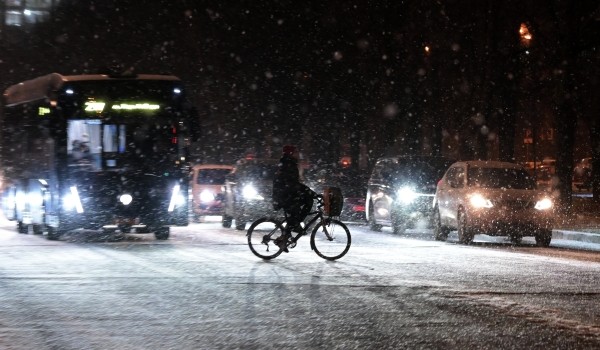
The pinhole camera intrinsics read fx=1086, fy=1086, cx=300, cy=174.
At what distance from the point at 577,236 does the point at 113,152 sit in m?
10.6

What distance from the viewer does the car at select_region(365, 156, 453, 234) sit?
2739 cm

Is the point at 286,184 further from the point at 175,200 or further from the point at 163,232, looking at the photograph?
the point at 163,232

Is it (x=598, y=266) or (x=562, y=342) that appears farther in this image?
(x=598, y=266)

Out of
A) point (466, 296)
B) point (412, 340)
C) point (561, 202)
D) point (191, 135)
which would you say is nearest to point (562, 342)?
point (412, 340)

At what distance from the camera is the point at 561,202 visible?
31.9 m

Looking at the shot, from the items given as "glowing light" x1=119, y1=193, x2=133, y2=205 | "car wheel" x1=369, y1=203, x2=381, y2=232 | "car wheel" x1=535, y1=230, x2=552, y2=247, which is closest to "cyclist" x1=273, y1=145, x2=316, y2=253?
"glowing light" x1=119, y1=193, x2=133, y2=205

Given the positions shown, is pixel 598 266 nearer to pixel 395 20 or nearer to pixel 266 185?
pixel 266 185

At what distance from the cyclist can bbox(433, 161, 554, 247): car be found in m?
6.10

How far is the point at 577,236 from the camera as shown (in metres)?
24.8

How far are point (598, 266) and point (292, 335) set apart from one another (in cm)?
878

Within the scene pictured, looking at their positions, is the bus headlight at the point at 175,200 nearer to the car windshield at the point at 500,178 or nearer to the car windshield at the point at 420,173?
the car windshield at the point at 500,178

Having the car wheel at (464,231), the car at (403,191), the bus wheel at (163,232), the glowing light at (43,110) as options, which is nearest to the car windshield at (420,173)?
the car at (403,191)

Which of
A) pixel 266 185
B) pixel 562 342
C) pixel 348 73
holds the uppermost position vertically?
pixel 348 73

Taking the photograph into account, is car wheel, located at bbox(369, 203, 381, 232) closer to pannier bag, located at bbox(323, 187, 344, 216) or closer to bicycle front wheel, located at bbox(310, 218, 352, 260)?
bicycle front wheel, located at bbox(310, 218, 352, 260)
